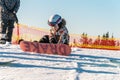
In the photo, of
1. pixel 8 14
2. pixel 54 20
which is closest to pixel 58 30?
pixel 54 20

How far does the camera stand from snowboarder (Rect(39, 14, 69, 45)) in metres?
11.8

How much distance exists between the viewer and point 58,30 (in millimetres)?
11906

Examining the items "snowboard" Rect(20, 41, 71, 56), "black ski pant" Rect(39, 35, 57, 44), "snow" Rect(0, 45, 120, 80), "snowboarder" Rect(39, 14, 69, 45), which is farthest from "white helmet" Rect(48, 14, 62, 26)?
"snow" Rect(0, 45, 120, 80)

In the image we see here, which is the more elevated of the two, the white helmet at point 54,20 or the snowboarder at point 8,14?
the snowboarder at point 8,14

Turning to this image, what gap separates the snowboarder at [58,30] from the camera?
1178 cm

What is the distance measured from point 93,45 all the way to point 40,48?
26.6 feet

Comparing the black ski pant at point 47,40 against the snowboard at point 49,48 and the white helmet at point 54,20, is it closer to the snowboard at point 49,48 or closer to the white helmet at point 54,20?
the white helmet at point 54,20

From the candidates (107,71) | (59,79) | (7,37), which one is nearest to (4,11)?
(7,37)

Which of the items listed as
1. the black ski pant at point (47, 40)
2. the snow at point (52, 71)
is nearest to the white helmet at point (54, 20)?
the black ski pant at point (47, 40)

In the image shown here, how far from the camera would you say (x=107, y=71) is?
766 centimetres

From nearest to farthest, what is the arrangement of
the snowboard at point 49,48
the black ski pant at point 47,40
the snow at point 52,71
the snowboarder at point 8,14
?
the snow at point 52,71, the snowboard at point 49,48, the black ski pant at point 47,40, the snowboarder at point 8,14

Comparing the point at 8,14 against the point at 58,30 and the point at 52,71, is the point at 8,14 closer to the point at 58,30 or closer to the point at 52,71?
the point at 58,30

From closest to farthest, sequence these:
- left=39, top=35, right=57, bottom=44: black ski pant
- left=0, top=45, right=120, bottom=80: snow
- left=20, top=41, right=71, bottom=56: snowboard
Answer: left=0, top=45, right=120, bottom=80: snow
left=20, top=41, right=71, bottom=56: snowboard
left=39, top=35, right=57, bottom=44: black ski pant

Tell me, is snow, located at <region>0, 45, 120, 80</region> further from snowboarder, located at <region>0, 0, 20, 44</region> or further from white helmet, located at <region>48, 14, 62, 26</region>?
snowboarder, located at <region>0, 0, 20, 44</region>
